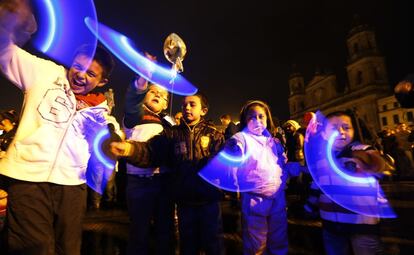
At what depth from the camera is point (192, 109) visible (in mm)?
3168

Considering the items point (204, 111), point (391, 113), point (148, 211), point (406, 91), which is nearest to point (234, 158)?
point (204, 111)

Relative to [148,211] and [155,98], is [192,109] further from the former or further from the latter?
[148,211]

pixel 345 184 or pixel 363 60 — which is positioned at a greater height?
pixel 363 60

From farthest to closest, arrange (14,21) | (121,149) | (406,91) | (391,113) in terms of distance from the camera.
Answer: (391,113) < (121,149) < (406,91) < (14,21)

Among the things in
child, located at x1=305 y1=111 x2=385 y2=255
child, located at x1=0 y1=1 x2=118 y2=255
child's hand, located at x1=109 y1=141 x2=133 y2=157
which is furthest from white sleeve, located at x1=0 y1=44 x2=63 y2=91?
child, located at x1=305 y1=111 x2=385 y2=255

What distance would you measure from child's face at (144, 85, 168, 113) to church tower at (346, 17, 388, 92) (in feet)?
187

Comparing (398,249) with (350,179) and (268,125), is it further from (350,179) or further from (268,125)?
(268,125)

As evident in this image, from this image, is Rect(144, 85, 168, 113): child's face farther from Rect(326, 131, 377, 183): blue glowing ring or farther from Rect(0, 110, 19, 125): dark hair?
Rect(0, 110, 19, 125): dark hair

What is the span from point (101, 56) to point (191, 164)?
1466mm

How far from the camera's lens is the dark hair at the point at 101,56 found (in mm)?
2275

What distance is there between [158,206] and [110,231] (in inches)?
90.1

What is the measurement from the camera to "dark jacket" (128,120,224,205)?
110 inches

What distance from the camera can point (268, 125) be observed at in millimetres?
3457

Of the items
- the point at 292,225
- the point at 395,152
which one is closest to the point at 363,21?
the point at 395,152
